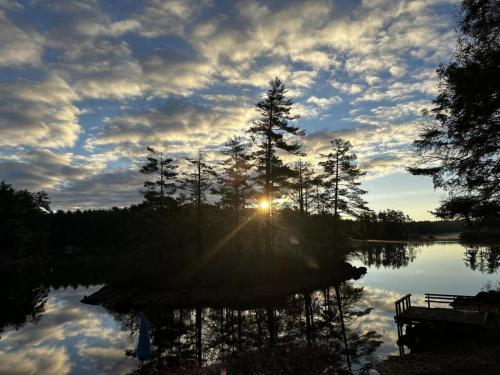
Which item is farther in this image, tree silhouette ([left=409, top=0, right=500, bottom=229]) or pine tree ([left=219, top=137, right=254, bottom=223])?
pine tree ([left=219, top=137, right=254, bottom=223])

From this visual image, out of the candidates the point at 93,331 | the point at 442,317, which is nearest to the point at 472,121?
the point at 442,317

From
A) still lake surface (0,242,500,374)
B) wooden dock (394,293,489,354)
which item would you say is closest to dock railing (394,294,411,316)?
wooden dock (394,293,489,354)

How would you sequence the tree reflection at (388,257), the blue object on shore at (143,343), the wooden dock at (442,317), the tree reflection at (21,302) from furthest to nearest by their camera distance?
the tree reflection at (388,257)
the tree reflection at (21,302)
the wooden dock at (442,317)
the blue object on shore at (143,343)

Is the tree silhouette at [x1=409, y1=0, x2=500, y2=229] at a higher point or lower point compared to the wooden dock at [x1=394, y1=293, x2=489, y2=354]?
higher

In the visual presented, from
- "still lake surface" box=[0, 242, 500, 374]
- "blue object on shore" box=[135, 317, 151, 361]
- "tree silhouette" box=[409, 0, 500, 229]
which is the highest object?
"tree silhouette" box=[409, 0, 500, 229]

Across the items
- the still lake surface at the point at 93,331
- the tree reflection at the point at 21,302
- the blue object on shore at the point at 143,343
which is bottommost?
the tree reflection at the point at 21,302

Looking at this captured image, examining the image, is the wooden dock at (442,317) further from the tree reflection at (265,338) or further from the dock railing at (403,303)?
the tree reflection at (265,338)

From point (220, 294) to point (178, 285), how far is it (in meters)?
4.69

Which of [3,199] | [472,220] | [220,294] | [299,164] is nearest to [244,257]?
[220,294]

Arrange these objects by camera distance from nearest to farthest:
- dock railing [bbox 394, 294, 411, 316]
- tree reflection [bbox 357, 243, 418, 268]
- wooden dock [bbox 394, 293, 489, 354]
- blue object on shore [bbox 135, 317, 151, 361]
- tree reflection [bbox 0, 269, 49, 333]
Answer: blue object on shore [bbox 135, 317, 151, 361] → wooden dock [bbox 394, 293, 489, 354] → dock railing [bbox 394, 294, 411, 316] → tree reflection [bbox 0, 269, 49, 333] → tree reflection [bbox 357, 243, 418, 268]

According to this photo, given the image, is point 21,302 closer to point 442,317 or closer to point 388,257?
point 442,317

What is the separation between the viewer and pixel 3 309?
33.1 meters

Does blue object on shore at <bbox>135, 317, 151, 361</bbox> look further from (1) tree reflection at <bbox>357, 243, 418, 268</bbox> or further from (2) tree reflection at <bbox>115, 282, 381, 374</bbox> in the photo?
(1) tree reflection at <bbox>357, 243, 418, 268</bbox>

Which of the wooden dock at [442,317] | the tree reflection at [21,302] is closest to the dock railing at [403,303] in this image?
the wooden dock at [442,317]
